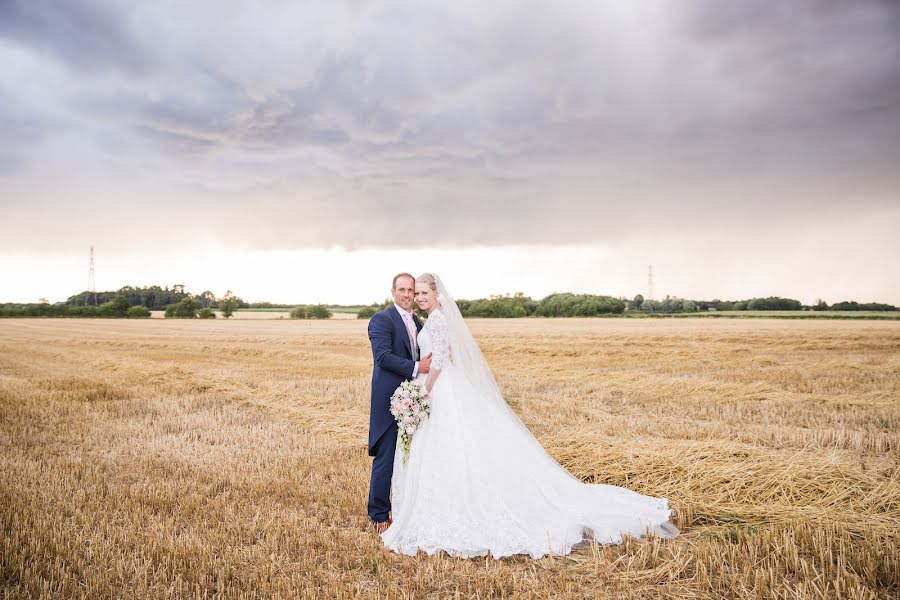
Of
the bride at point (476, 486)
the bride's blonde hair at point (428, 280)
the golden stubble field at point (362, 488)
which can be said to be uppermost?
the bride's blonde hair at point (428, 280)

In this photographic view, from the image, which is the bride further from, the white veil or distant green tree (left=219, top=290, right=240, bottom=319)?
distant green tree (left=219, top=290, right=240, bottom=319)

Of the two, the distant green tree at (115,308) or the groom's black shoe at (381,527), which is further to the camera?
the distant green tree at (115,308)

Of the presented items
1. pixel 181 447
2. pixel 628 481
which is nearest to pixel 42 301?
pixel 181 447

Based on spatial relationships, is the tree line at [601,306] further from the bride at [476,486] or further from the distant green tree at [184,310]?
the bride at [476,486]

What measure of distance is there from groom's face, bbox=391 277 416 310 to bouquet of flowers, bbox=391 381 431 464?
803mm

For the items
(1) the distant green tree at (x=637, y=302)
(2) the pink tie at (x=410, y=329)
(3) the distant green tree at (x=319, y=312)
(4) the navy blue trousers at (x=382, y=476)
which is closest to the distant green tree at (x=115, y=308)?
(3) the distant green tree at (x=319, y=312)

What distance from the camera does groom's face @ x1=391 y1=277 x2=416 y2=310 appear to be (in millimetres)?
5367

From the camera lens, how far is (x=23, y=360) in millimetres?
23984

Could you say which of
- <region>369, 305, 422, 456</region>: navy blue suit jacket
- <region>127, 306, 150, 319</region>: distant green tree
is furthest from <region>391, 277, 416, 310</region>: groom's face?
<region>127, 306, 150, 319</region>: distant green tree

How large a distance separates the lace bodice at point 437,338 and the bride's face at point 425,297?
0.08 meters

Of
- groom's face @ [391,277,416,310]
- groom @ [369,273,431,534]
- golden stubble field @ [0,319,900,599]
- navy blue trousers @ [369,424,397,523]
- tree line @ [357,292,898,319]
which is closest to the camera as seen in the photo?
golden stubble field @ [0,319,900,599]

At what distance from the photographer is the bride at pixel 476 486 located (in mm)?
5125

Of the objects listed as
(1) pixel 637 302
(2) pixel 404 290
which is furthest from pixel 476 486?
(1) pixel 637 302

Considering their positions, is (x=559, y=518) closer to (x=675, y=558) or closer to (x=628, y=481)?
(x=675, y=558)
